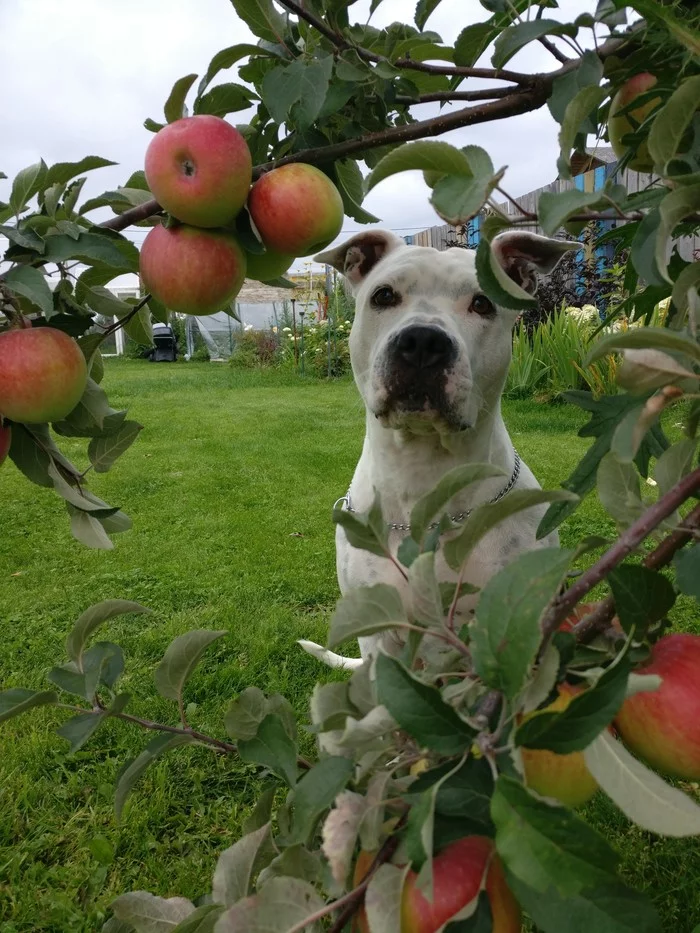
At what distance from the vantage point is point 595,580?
49 centimetres

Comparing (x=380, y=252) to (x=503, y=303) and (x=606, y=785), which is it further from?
(x=606, y=785)

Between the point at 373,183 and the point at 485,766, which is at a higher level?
the point at 373,183

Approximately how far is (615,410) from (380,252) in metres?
Answer: 1.51

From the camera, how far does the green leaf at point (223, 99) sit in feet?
2.89

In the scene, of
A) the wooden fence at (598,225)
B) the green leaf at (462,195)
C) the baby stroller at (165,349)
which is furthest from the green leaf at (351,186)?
the baby stroller at (165,349)

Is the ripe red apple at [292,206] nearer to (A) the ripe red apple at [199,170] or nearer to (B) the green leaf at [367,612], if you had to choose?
(A) the ripe red apple at [199,170]

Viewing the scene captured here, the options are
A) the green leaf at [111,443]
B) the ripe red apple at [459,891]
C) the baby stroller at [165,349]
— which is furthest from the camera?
the baby stroller at [165,349]

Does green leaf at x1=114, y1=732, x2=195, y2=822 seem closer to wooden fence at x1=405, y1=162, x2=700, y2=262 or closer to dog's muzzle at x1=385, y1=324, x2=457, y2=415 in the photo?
dog's muzzle at x1=385, y1=324, x2=457, y2=415

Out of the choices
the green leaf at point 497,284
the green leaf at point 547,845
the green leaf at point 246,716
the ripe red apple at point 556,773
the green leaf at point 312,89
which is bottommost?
the green leaf at point 246,716

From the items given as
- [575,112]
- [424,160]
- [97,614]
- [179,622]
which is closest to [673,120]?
[575,112]

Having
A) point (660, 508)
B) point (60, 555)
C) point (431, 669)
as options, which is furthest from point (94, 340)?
point (60, 555)

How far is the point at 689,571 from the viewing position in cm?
52

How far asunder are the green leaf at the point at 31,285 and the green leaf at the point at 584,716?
0.61 metres

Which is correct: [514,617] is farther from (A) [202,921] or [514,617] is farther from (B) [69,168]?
(B) [69,168]
